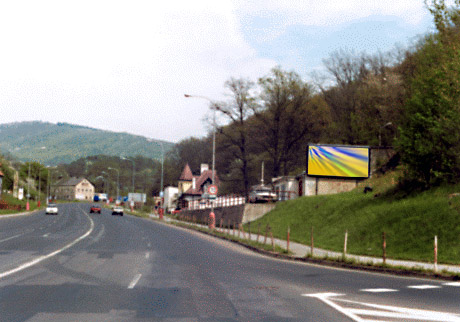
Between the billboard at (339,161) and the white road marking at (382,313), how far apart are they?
119 feet

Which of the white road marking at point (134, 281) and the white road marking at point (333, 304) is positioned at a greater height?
the white road marking at point (333, 304)

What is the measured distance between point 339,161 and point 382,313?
3778 cm

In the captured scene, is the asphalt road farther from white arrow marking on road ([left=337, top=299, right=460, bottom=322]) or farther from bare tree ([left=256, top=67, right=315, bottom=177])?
bare tree ([left=256, top=67, right=315, bottom=177])

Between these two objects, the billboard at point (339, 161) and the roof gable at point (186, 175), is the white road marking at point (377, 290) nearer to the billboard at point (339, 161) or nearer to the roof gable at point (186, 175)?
the billboard at point (339, 161)

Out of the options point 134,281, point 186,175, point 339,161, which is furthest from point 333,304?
point 186,175

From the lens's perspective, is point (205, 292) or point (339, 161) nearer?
point (205, 292)

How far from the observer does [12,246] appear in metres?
22.5

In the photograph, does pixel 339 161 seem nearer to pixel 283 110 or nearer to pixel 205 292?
pixel 283 110

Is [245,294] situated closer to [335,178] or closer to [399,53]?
[335,178]

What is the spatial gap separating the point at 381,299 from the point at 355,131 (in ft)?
174

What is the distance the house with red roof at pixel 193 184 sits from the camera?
368 ft

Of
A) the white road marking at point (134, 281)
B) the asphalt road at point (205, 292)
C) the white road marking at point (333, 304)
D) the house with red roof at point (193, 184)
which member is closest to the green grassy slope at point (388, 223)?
the asphalt road at point (205, 292)

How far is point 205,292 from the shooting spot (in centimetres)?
1102

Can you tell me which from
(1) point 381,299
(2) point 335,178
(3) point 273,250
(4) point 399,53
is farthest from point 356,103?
(1) point 381,299
